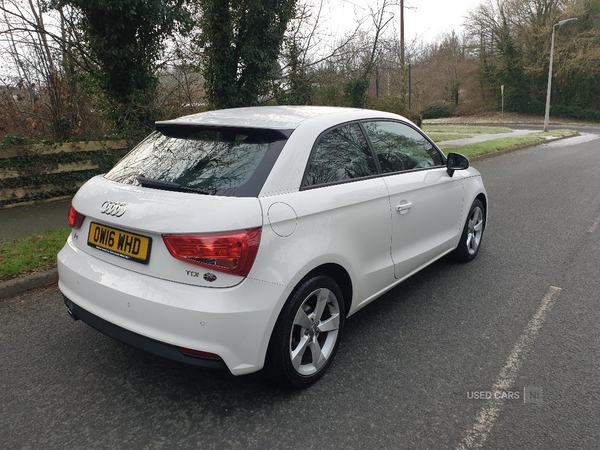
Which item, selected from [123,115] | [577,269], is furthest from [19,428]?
[123,115]

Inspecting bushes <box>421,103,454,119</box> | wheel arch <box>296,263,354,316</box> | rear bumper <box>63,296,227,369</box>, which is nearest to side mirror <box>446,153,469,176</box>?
wheel arch <box>296,263,354,316</box>

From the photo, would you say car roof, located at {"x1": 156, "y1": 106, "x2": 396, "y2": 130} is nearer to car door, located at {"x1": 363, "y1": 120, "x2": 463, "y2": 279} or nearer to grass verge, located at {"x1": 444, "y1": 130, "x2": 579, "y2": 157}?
car door, located at {"x1": 363, "y1": 120, "x2": 463, "y2": 279}

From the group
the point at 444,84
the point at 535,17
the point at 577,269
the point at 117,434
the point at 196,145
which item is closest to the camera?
the point at 117,434

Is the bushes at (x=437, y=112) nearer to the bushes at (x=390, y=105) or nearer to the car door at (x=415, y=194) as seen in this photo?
the bushes at (x=390, y=105)

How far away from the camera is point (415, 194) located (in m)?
3.70

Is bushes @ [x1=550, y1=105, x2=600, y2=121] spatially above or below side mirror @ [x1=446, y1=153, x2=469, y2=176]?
below

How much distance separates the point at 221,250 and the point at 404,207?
1.72m

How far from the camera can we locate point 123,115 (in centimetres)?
874

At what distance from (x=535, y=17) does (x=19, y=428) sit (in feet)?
157

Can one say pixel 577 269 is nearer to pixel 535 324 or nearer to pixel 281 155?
pixel 535 324

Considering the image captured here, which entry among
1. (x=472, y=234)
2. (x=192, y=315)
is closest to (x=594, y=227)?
(x=472, y=234)

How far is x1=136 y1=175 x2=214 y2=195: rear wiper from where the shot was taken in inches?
101

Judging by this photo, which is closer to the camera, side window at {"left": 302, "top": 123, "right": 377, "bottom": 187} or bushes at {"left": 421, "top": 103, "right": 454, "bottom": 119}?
side window at {"left": 302, "top": 123, "right": 377, "bottom": 187}

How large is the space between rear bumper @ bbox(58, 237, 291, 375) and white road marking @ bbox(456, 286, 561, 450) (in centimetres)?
120
